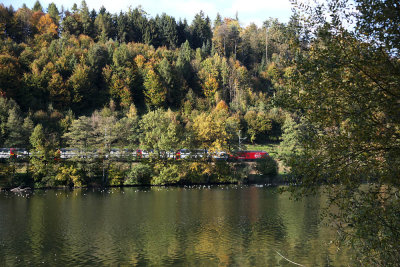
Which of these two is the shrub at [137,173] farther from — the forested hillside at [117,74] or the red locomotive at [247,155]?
the red locomotive at [247,155]

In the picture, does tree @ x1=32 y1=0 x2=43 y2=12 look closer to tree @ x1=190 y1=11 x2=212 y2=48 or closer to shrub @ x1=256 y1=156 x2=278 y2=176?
tree @ x1=190 y1=11 x2=212 y2=48

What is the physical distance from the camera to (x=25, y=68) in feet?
292

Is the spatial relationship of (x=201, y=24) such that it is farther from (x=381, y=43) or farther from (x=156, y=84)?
(x=381, y=43)

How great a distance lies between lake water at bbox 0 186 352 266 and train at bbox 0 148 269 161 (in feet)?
40.9

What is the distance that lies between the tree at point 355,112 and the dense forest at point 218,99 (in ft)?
0.16

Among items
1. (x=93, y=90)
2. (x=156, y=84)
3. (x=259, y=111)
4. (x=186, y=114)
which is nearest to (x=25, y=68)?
(x=93, y=90)

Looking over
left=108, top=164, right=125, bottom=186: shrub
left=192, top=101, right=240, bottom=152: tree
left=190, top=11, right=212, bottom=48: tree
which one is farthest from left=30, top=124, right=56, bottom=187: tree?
left=190, top=11, right=212, bottom=48: tree

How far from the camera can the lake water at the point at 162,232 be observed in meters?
24.4

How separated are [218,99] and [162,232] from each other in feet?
232

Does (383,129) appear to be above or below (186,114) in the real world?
below

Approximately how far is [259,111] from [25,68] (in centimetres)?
5547

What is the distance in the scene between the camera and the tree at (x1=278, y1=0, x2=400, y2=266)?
36.4 feet

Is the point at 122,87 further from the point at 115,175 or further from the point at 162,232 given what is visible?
the point at 162,232

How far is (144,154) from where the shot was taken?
66.8 meters
